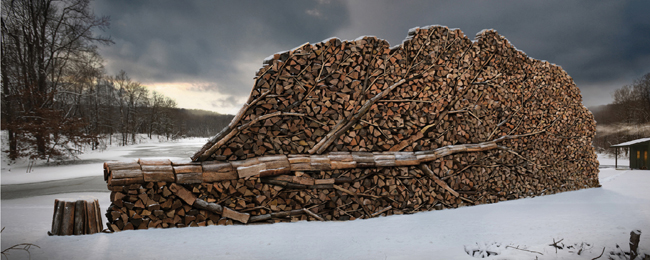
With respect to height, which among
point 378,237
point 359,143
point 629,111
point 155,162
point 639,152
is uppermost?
point 629,111

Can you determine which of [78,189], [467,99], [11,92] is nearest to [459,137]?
[467,99]

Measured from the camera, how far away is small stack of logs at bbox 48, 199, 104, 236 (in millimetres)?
2732

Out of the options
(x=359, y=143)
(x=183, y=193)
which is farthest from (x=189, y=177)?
(x=359, y=143)

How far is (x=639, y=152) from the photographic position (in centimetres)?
1151

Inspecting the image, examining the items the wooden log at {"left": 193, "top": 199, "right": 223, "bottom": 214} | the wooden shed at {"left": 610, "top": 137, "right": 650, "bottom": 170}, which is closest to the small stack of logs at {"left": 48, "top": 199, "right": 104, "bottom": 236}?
the wooden log at {"left": 193, "top": 199, "right": 223, "bottom": 214}

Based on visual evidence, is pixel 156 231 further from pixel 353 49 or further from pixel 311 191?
pixel 353 49

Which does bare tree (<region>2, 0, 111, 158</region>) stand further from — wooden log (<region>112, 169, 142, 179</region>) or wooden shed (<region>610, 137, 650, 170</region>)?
wooden shed (<region>610, 137, 650, 170</region>)

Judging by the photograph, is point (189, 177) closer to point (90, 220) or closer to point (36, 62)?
point (90, 220)

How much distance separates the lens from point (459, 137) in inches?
177

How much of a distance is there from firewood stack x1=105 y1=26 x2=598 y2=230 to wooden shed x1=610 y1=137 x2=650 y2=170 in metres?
10.7

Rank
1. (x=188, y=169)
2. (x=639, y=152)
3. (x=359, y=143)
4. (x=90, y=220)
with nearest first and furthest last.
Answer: (x=90, y=220) < (x=188, y=169) < (x=359, y=143) < (x=639, y=152)

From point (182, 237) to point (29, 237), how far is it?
155cm

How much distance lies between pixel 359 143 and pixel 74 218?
11.8 feet

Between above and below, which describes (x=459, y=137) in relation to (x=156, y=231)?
above
